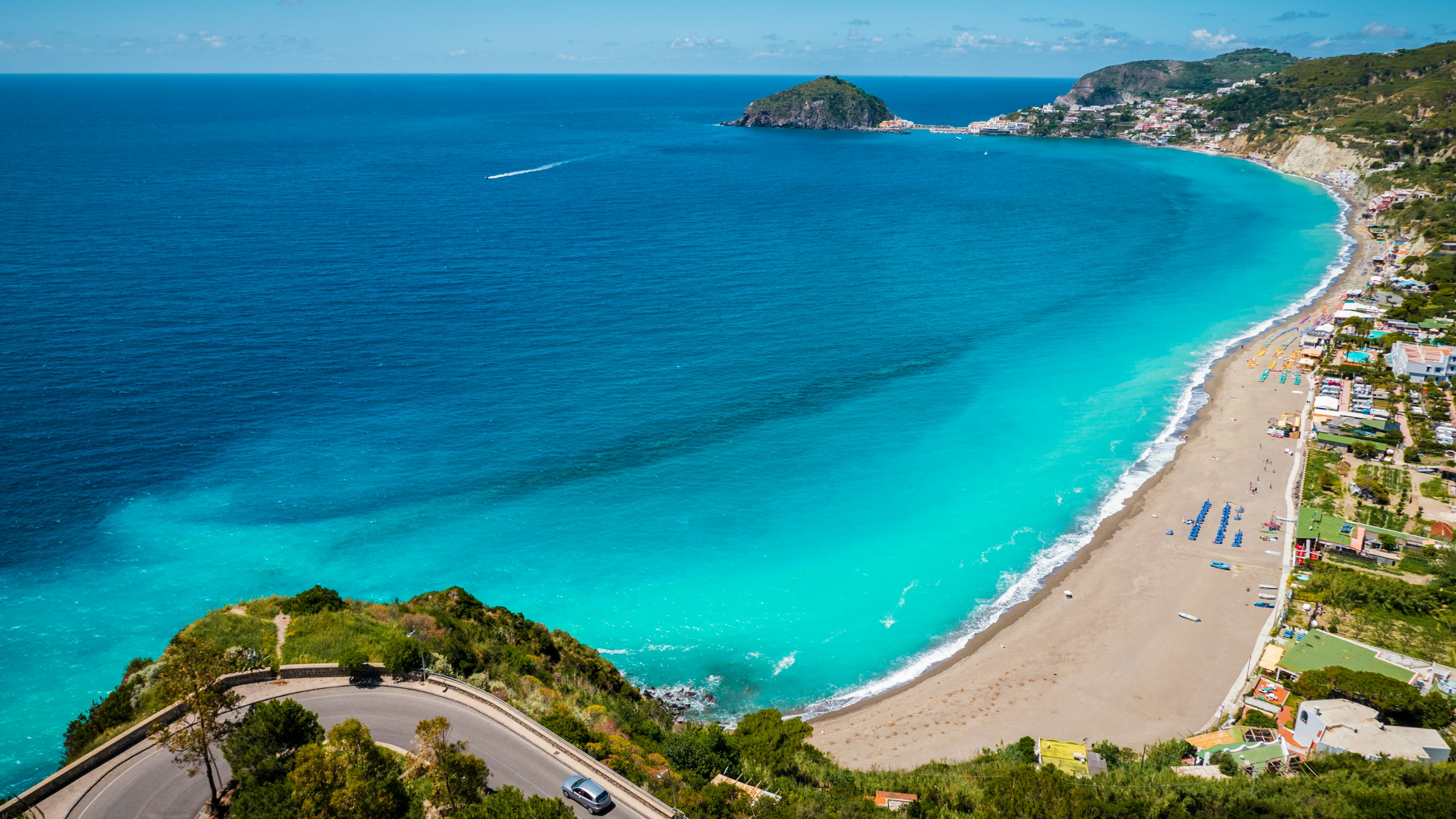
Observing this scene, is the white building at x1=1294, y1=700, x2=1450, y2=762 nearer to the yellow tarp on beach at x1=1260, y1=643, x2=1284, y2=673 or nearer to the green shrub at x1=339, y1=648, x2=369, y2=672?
the yellow tarp on beach at x1=1260, y1=643, x2=1284, y2=673

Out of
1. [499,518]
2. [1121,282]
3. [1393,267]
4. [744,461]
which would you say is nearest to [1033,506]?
[744,461]

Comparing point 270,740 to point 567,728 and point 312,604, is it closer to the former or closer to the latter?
point 567,728

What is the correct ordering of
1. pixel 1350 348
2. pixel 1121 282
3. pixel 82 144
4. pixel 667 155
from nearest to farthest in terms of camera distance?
pixel 1350 348, pixel 1121 282, pixel 82 144, pixel 667 155

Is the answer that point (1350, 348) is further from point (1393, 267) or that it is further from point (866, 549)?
point (866, 549)

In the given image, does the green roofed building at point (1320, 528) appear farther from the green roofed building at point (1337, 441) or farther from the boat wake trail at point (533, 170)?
the boat wake trail at point (533, 170)

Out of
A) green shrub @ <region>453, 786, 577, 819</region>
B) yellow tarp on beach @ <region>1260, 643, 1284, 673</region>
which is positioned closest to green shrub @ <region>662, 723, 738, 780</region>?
green shrub @ <region>453, 786, 577, 819</region>

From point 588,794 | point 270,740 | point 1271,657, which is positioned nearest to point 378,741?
point 270,740

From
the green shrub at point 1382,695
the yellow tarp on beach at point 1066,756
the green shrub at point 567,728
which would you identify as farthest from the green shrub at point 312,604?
the green shrub at point 1382,695
